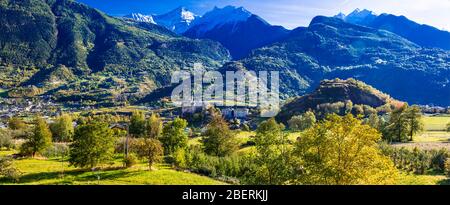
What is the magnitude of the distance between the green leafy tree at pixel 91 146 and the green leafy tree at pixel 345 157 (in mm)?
30179

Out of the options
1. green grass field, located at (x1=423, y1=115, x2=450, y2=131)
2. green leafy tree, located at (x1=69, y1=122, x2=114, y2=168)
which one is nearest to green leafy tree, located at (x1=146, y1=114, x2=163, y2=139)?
green leafy tree, located at (x1=69, y1=122, x2=114, y2=168)

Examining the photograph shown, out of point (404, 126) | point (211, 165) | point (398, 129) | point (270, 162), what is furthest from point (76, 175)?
→ point (404, 126)

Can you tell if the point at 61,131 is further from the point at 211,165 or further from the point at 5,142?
the point at 211,165

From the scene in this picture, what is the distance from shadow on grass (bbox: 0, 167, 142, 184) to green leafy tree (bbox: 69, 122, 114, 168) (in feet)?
4.49

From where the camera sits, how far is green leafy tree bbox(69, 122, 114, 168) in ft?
168

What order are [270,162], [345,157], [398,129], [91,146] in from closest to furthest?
[345,157] → [270,162] → [91,146] → [398,129]

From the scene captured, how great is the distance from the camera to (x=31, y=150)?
6744 centimetres

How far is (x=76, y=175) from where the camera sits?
47.2m

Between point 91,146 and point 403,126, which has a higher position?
point 403,126

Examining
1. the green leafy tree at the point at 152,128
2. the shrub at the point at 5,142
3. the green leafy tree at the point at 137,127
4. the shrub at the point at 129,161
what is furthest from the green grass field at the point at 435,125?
the shrub at the point at 5,142

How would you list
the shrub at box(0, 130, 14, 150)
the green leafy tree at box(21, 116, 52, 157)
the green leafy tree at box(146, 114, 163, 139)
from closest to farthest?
the green leafy tree at box(21, 116, 52, 157) → the shrub at box(0, 130, 14, 150) → the green leafy tree at box(146, 114, 163, 139)

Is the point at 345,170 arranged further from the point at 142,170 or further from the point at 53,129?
the point at 53,129

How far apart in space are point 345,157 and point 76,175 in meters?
33.3

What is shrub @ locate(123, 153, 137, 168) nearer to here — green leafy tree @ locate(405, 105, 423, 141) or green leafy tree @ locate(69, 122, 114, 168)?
green leafy tree @ locate(69, 122, 114, 168)
